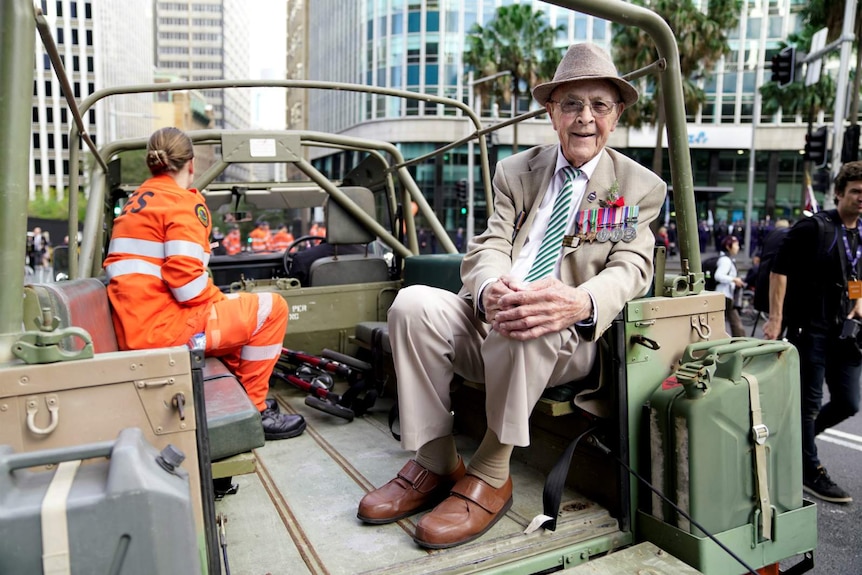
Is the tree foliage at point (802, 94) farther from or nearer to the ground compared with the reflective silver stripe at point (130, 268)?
farther from the ground

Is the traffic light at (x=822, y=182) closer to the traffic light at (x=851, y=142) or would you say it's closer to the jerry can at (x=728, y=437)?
the traffic light at (x=851, y=142)

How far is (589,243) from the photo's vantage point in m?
2.42

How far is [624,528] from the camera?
7.44ft

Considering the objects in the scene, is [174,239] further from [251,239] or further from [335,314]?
[251,239]

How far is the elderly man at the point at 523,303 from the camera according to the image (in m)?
2.13

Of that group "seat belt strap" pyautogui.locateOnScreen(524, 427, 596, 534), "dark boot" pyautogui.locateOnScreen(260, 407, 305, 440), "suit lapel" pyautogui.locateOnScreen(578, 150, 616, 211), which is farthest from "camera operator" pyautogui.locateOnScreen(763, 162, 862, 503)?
"dark boot" pyautogui.locateOnScreen(260, 407, 305, 440)

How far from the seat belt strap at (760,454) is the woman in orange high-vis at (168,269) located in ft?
7.03

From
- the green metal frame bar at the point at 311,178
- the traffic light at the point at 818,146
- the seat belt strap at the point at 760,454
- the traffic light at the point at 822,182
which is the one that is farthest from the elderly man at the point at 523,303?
the traffic light at the point at 822,182

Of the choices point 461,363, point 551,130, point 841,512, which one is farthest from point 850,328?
point 551,130

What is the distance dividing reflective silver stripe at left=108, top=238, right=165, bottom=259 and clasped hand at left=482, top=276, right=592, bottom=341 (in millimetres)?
1619

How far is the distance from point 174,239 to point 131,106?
106 meters

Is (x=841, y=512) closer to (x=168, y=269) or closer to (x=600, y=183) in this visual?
(x=600, y=183)

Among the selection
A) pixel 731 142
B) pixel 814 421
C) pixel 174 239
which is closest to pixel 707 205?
pixel 731 142

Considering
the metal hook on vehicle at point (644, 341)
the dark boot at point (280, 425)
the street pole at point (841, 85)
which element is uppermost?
the street pole at point (841, 85)
